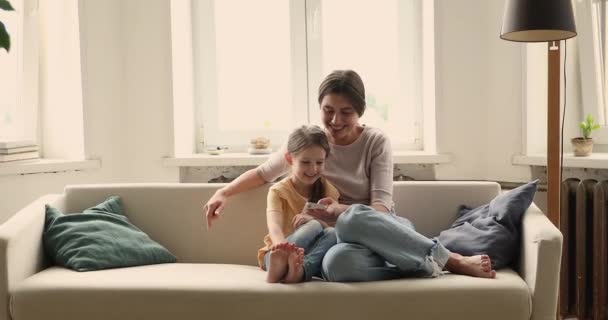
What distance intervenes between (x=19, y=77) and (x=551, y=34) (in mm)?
2825

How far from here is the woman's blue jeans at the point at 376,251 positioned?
226 cm

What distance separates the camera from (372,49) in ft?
13.4

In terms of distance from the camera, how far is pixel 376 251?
229 centimetres

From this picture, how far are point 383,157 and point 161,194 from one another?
955 mm

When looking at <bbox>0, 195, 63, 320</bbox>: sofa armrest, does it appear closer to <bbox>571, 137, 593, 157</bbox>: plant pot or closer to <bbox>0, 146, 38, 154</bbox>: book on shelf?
<bbox>0, 146, 38, 154</bbox>: book on shelf

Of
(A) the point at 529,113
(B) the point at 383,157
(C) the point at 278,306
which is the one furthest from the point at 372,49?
(C) the point at 278,306

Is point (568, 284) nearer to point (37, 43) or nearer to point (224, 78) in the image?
point (224, 78)

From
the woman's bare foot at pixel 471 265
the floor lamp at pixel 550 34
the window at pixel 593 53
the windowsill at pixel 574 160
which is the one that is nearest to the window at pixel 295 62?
the windowsill at pixel 574 160

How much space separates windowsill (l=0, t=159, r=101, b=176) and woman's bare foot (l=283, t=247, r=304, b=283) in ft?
6.10

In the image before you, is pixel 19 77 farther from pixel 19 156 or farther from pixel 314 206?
pixel 314 206

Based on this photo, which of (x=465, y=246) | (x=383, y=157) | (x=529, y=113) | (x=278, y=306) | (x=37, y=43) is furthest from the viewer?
(x=37, y=43)

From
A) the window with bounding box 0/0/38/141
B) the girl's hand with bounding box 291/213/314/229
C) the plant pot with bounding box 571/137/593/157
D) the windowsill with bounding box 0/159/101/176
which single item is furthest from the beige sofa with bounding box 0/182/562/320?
the window with bounding box 0/0/38/141

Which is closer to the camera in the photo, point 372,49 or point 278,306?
point 278,306

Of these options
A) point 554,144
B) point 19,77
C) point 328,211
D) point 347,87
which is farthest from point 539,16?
point 19,77
